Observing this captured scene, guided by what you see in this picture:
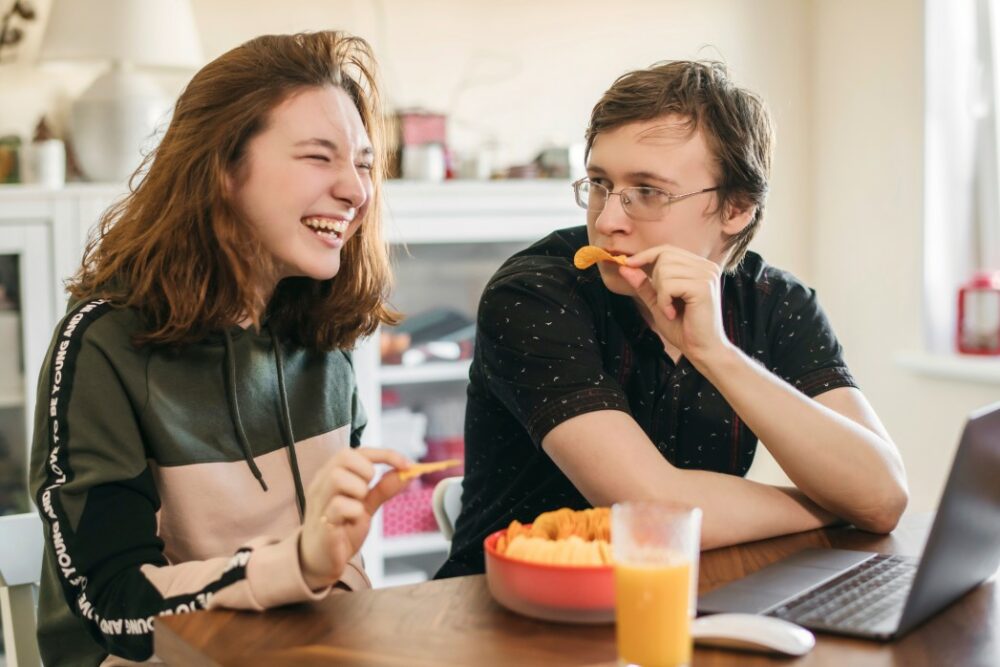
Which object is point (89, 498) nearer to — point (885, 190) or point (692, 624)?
point (692, 624)

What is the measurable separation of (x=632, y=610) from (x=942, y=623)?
1.19 feet

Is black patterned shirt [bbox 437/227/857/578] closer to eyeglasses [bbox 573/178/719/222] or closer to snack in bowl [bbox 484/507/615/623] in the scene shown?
eyeglasses [bbox 573/178/719/222]

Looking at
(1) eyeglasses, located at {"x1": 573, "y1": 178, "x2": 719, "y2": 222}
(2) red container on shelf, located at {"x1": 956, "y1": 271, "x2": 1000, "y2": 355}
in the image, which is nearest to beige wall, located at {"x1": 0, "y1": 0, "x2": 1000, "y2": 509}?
(2) red container on shelf, located at {"x1": 956, "y1": 271, "x2": 1000, "y2": 355}

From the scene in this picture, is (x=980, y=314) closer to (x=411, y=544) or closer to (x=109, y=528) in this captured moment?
(x=411, y=544)

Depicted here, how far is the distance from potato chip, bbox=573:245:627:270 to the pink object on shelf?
5.60ft

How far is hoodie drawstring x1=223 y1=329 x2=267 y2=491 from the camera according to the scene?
58.9 inches

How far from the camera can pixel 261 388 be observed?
157 centimetres

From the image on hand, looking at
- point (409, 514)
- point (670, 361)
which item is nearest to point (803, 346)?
point (670, 361)

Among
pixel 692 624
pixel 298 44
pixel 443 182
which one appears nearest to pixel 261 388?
pixel 298 44

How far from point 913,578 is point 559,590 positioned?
0.32 metres

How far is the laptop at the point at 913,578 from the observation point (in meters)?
1.05

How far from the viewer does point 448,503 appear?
1854 mm

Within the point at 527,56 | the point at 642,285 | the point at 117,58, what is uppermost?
the point at 527,56

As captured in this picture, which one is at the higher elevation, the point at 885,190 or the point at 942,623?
the point at 885,190
